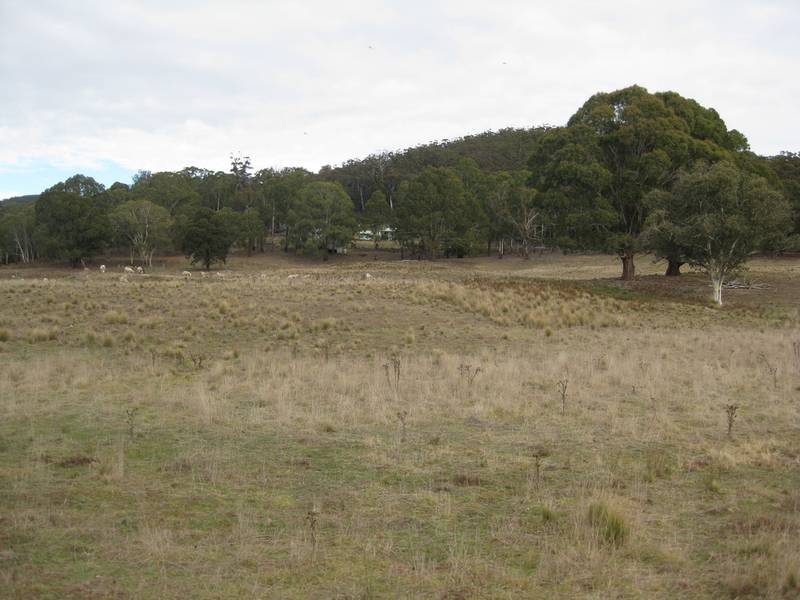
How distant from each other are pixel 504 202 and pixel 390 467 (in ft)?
221

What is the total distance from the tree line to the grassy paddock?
12048mm

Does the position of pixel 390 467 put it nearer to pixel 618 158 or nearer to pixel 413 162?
pixel 618 158

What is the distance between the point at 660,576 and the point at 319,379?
31.5 ft

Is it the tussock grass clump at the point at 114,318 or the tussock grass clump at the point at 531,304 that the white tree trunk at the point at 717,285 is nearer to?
the tussock grass clump at the point at 531,304

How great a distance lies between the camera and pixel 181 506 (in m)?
6.67

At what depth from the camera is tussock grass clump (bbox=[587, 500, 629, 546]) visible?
19.4 feet

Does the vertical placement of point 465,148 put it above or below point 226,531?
above

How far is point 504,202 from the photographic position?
73.2 meters

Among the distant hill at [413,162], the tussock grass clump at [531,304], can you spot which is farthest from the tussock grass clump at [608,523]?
the distant hill at [413,162]

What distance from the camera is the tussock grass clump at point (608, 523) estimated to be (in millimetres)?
5910

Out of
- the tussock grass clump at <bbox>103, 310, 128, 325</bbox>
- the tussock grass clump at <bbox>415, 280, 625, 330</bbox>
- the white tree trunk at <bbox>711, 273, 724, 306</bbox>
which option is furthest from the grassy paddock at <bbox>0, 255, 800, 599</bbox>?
the white tree trunk at <bbox>711, 273, 724, 306</bbox>

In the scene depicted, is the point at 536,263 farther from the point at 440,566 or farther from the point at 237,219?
the point at 440,566

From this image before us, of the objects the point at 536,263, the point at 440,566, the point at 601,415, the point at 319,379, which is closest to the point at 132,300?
the point at 319,379

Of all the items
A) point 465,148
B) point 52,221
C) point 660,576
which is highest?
point 465,148
